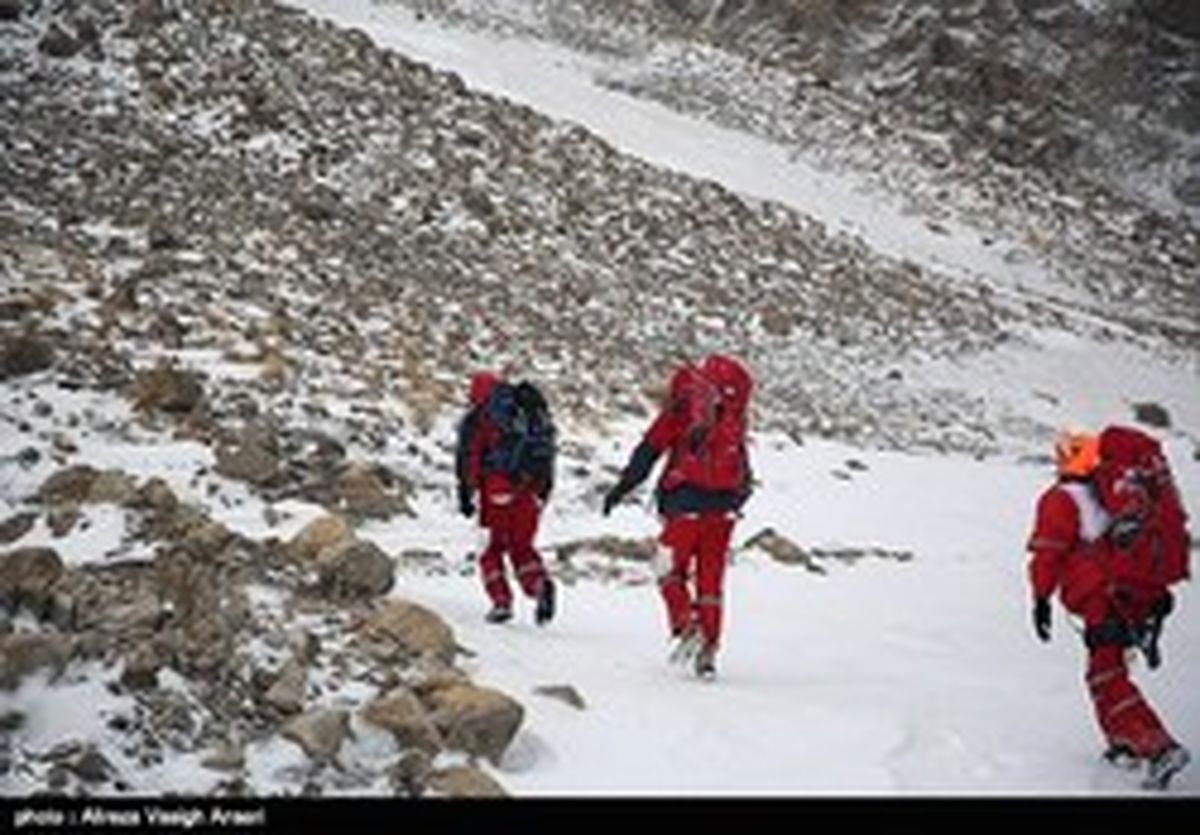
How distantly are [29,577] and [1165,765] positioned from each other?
5.44 m

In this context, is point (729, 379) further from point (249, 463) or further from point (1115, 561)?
point (249, 463)

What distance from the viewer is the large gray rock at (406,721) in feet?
19.3

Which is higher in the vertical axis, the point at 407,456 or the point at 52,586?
the point at 52,586

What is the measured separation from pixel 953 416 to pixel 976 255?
8.87 metres

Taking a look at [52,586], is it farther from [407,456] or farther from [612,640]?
[407,456]

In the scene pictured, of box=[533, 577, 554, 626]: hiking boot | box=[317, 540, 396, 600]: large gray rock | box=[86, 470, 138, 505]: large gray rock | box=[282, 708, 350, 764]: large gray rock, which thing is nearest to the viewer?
box=[282, 708, 350, 764]: large gray rock

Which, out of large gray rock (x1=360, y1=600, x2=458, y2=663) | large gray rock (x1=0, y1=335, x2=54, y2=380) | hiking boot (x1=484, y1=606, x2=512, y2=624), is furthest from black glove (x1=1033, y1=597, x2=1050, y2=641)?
large gray rock (x1=0, y1=335, x2=54, y2=380)

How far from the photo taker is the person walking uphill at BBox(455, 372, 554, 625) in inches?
333

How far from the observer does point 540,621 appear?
342 inches

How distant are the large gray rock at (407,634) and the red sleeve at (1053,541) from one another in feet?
9.87

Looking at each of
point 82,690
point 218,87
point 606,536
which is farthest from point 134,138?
point 82,690

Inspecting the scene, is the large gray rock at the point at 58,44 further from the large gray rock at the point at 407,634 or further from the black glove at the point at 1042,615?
the black glove at the point at 1042,615

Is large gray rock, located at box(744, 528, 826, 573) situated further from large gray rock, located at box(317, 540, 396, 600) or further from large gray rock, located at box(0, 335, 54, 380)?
large gray rock, located at box(0, 335, 54, 380)

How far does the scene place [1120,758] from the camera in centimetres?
666
